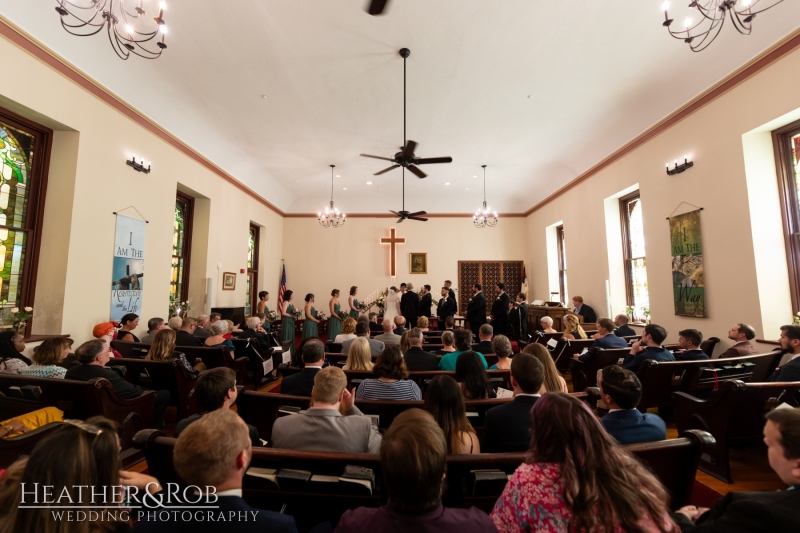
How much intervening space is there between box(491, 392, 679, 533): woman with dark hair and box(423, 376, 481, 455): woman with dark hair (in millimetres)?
507

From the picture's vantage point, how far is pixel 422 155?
7918 millimetres

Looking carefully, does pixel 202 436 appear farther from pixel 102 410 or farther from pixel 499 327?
pixel 499 327

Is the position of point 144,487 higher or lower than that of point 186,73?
lower

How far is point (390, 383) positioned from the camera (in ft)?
8.07

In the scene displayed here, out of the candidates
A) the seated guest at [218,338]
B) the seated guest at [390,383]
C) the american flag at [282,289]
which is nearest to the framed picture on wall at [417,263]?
the american flag at [282,289]

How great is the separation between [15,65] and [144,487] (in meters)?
4.81

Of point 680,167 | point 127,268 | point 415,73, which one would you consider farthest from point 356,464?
point 680,167

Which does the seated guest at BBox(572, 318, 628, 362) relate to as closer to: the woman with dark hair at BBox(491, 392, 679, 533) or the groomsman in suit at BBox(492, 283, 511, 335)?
the woman with dark hair at BBox(491, 392, 679, 533)

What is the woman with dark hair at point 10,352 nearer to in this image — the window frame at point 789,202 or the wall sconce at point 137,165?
the wall sconce at point 137,165

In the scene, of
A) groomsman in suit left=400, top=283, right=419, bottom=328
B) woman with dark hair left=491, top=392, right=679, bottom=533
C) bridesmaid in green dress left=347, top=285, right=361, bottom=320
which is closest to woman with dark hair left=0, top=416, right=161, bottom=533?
woman with dark hair left=491, top=392, right=679, bottom=533

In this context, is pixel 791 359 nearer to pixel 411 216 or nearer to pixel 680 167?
pixel 680 167

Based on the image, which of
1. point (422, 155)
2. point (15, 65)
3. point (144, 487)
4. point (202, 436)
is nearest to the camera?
point (202, 436)

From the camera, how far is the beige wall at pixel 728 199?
419 centimetres

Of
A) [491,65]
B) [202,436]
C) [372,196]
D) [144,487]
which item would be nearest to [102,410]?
[144,487]
